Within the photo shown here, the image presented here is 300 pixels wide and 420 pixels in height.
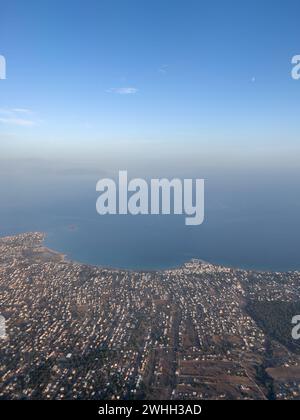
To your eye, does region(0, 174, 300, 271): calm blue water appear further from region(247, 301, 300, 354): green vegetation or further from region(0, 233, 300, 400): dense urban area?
region(247, 301, 300, 354): green vegetation

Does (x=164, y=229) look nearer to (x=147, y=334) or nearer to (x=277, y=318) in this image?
(x=277, y=318)

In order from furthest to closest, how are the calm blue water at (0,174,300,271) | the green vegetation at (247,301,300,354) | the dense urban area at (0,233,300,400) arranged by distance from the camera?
the calm blue water at (0,174,300,271) < the green vegetation at (247,301,300,354) < the dense urban area at (0,233,300,400)

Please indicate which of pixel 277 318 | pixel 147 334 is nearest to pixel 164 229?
pixel 277 318

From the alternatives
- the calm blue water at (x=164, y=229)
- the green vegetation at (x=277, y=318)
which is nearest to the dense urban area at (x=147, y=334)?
the green vegetation at (x=277, y=318)

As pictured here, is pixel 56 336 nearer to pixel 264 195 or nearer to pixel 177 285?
pixel 177 285

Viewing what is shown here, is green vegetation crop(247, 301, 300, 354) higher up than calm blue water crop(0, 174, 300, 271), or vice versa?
calm blue water crop(0, 174, 300, 271)

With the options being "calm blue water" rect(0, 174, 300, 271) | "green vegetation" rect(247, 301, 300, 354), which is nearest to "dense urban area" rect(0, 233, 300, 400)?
"green vegetation" rect(247, 301, 300, 354)

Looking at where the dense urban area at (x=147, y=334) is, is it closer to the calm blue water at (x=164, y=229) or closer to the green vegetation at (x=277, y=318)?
the green vegetation at (x=277, y=318)
